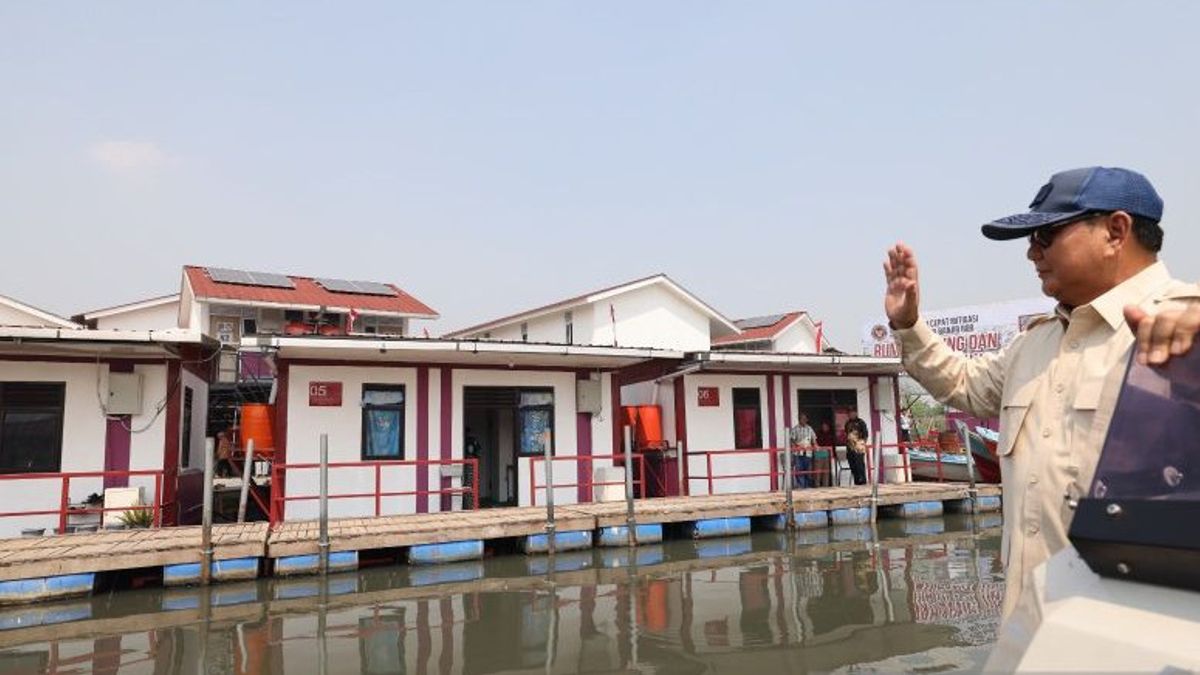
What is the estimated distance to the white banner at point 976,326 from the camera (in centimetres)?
2847

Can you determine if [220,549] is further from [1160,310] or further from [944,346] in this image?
[1160,310]

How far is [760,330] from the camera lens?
27453 millimetres

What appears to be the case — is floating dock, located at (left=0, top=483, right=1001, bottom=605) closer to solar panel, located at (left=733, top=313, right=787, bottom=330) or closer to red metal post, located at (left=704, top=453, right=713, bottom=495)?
red metal post, located at (left=704, top=453, right=713, bottom=495)

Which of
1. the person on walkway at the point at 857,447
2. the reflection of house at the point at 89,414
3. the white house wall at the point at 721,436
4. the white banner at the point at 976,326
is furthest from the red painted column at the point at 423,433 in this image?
the white banner at the point at 976,326

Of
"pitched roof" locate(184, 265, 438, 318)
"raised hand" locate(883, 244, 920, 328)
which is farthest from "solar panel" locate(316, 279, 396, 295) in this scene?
"raised hand" locate(883, 244, 920, 328)

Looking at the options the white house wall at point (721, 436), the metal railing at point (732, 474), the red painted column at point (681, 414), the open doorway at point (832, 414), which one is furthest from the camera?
the open doorway at point (832, 414)

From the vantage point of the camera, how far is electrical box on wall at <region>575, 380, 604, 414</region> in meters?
14.2

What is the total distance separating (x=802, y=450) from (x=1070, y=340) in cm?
1338

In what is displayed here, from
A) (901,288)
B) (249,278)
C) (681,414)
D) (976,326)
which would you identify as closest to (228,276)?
(249,278)

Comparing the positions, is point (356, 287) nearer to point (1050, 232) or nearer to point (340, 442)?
point (340, 442)

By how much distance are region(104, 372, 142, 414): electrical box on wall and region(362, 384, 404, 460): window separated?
3.30 metres

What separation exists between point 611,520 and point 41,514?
8035 millimetres

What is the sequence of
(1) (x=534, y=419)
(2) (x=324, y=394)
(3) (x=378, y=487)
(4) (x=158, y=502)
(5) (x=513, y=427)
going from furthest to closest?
(5) (x=513, y=427) < (1) (x=534, y=419) < (2) (x=324, y=394) < (3) (x=378, y=487) < (4) (x=158, y=502)

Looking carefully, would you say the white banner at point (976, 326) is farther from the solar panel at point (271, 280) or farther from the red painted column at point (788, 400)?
the solar panel at point (271, 280)
